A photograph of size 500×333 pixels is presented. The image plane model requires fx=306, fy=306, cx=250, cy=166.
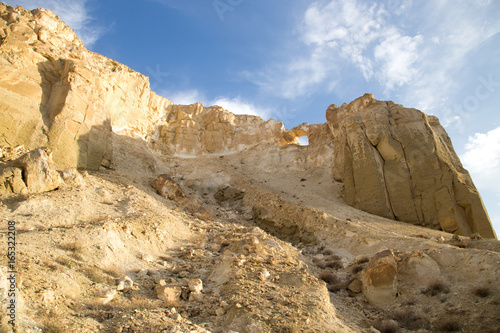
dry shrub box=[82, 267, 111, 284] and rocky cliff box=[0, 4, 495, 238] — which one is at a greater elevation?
rocky cliff box=[0, 4, 495, 238]

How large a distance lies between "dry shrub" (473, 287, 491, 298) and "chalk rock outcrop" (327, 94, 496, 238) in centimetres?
1129

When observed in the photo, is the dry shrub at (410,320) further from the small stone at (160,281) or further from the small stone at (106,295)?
the small stone at (106,295)

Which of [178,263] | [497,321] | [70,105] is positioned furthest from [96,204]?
[497,321]

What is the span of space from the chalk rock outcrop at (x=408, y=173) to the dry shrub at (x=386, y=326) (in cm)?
1303

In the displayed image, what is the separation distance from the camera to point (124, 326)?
520 centimetres

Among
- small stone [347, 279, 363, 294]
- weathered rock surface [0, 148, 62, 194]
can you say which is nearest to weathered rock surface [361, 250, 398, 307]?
small stone [347, 279, 363, 294]

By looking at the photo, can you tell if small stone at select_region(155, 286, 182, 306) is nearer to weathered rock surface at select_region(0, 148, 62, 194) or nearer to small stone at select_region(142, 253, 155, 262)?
small stone at select_region(142, 253, 155, 262)

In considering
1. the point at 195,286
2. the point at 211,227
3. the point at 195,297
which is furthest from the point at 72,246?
the point at 211,227

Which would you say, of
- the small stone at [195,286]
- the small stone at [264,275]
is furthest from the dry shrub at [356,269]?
the small stone at [195,286]

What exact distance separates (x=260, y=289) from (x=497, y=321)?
5582 mm

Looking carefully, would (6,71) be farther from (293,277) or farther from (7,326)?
(293,277)

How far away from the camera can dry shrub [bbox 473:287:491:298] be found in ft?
27.5

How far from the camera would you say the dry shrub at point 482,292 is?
838cm

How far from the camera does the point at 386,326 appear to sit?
25.7 ft
